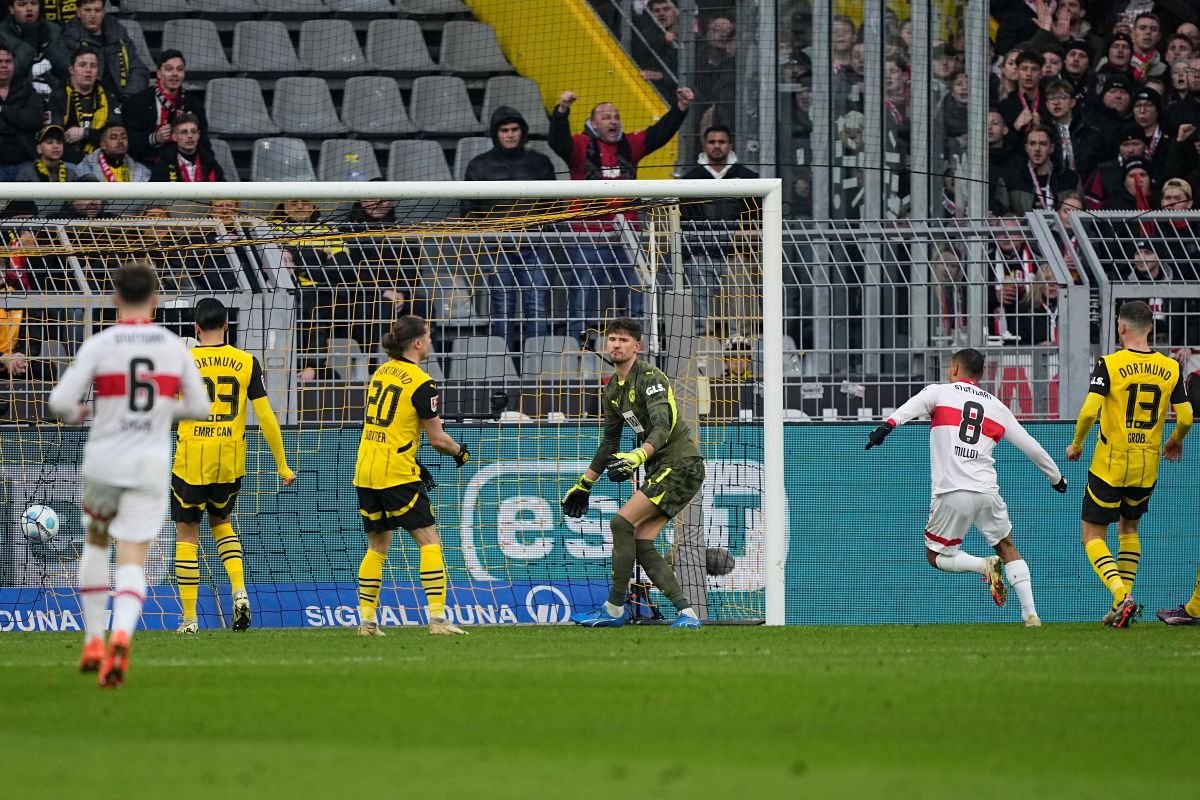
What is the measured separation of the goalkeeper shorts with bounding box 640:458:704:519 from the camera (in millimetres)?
9992

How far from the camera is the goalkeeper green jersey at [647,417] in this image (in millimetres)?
9844

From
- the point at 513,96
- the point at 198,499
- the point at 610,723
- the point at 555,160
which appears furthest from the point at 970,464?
the point at 513,96

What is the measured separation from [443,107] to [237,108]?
236 centimetres

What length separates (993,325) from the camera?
1184 centimetres

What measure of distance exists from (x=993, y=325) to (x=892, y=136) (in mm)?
4160

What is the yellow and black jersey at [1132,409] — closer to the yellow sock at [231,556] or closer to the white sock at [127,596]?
the yellow sock at [231,556]

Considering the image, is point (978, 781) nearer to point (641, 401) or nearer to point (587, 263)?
point (641, 401)

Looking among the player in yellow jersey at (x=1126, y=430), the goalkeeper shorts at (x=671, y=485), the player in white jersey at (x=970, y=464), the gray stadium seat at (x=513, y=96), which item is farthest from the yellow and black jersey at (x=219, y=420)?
the gray stadium seat at (x=513, y=96)

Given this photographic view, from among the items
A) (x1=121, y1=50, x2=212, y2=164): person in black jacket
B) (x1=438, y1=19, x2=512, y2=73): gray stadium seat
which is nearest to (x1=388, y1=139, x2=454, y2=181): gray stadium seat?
(x1=438, y1=19, x2=512, y2=73): gray stadium seat

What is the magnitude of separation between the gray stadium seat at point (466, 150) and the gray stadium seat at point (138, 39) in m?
3.76

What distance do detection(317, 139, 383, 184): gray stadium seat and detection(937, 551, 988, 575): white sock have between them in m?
10.0

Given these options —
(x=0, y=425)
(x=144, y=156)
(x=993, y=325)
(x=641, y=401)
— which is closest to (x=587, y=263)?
(x=641, y=401)

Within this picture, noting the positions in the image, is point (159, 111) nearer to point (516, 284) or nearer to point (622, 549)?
point (516, 284)

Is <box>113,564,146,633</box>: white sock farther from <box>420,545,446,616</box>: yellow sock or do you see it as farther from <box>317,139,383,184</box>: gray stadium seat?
→ <box>317,139,383,184</box>: gray stadium seat
